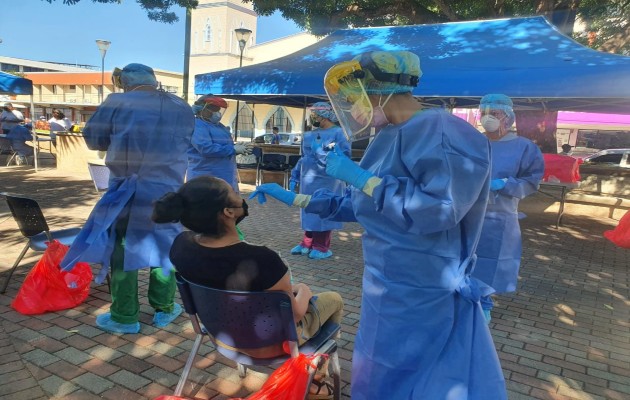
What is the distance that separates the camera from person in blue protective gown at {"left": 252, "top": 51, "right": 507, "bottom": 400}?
1614 mm

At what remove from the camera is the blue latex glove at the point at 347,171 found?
173 centimetres

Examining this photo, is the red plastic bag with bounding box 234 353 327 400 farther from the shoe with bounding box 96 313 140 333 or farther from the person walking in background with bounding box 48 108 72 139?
the person walking in background with bounding box 48 108 72 139

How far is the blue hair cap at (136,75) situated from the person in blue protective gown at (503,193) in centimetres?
243

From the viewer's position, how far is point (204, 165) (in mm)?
5305

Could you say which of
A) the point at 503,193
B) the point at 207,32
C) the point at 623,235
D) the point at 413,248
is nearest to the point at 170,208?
the point at 413,248

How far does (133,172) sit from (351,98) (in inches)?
71.8

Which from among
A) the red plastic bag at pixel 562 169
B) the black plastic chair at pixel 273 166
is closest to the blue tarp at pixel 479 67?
the red plastic bag at pixel 562 169

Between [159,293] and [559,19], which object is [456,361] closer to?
[159,293]

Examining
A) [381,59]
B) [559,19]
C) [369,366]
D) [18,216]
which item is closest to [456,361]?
[369,366]

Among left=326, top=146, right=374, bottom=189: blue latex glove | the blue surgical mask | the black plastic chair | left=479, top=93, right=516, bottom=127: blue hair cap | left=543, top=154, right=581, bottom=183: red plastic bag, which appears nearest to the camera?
left=326, top=146, right=374, bottom=189: blue latex glove

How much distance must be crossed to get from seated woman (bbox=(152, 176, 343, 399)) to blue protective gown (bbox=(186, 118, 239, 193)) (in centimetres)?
302

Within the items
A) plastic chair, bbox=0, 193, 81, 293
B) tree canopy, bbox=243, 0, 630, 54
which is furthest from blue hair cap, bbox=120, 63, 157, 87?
tree canopy, bbox=243, 0, 630, 54

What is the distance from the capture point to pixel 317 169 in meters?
5.41

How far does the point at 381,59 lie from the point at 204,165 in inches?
151
